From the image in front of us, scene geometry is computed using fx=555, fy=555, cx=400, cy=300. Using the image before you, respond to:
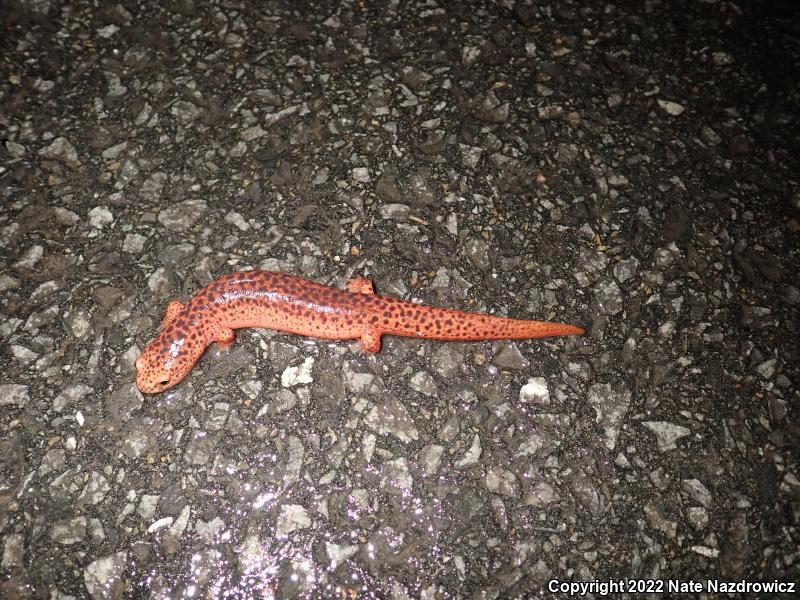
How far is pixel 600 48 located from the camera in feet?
16.8

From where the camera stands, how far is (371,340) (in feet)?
12.3

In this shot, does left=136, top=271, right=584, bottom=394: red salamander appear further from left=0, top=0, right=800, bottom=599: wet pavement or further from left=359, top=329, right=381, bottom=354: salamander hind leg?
left=0, top=0, right=800, bottom=599: wet pavement

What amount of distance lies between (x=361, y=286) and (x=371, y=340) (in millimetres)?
437

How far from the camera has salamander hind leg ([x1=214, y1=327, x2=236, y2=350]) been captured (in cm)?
380

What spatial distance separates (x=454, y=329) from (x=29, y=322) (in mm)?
2932

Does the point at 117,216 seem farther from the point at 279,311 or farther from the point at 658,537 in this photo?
the point at 658,537

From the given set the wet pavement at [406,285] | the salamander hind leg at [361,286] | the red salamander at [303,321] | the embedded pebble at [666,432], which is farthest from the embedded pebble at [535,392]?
the salamander hind leg at [361,286]

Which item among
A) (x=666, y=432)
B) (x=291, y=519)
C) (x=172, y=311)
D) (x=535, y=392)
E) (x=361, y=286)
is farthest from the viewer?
(x=361, y=286)

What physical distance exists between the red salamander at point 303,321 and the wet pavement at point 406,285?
5.6 inches

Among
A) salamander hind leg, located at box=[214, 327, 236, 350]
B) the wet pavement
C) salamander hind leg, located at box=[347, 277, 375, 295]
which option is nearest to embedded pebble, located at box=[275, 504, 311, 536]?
the wet pavement

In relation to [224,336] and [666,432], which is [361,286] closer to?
[224,336]

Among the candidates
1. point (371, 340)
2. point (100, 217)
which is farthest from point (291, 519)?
point (100, 217)

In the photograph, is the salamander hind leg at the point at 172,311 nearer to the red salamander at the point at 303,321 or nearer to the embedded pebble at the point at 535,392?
the red salamander at the point at 303,321

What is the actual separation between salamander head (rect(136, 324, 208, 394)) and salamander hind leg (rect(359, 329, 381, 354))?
1089mm
